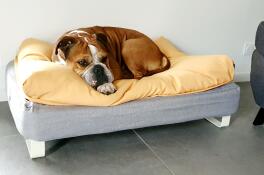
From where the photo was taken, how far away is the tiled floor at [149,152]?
1.79 meters

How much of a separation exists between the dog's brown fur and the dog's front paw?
0.16 meters

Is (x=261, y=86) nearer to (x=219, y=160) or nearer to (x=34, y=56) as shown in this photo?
(x=219, y=160)

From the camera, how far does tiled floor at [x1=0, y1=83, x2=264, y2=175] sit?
1788 millimetres

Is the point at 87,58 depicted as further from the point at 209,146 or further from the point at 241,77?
the point at 241,77

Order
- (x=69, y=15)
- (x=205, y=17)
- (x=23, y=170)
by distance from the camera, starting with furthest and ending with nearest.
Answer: (x=205, y=17)
(x=69, y=15)
(x=23, y=170)

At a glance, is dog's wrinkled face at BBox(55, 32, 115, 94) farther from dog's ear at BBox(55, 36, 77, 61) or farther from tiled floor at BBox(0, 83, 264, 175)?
tiled floor at BBox(0, 83, 264, 175)

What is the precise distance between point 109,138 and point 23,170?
1.80ft

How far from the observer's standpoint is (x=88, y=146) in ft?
6.52

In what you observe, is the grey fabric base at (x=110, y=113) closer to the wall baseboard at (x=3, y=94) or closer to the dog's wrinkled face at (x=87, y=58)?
the dog's wrinkled face at (x=87, y=58)

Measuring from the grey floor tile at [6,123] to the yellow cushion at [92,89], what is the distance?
0.35 metres

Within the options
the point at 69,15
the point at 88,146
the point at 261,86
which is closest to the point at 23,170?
the point at 88,146

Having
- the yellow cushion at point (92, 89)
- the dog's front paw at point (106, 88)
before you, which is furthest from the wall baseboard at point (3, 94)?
the dog's front paw at point (106, 88)

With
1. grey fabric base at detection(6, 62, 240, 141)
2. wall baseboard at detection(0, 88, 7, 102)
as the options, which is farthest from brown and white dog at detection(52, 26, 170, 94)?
wall baseboard at detection(0, 88, 7, 102)

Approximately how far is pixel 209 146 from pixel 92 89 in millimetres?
773
